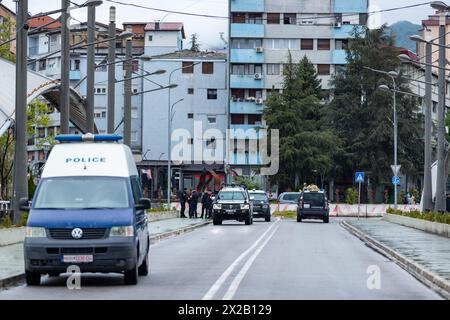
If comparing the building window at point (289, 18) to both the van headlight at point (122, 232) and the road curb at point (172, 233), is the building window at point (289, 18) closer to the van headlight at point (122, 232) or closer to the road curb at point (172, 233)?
the road curb at point (172, 233)

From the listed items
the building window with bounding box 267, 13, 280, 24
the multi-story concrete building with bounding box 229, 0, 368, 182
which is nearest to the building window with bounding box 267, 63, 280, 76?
the multi-story concrete building with bounding box 229, 0, 368, 182

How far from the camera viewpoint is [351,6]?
106188 mm

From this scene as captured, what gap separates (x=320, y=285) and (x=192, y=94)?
291 feet

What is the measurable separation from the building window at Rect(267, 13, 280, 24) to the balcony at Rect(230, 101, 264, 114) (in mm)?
8268

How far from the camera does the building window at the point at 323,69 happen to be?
109250 millimetres

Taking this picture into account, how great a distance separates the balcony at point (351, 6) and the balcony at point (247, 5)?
7.44 meters

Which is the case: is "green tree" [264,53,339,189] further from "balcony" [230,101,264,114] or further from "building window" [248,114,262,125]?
"building window" [248,114,262,125]

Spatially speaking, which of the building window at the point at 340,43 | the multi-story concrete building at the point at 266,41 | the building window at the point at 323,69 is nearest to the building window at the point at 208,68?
the multi-story concrete building at the point at 266,41

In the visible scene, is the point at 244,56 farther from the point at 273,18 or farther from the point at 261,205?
the point at 261,205

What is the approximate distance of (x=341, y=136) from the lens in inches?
3976

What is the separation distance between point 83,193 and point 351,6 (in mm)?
89982
